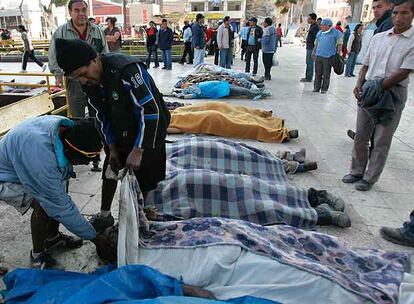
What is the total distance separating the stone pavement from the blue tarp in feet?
1.25

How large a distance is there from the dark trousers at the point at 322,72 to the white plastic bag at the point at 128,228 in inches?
278

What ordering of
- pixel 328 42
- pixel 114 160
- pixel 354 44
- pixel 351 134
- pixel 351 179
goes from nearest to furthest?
1. pixel 114 160
2. pixel 351 179
3. pixel 351 134
4. pixel 328 42
5. pixel 354 44

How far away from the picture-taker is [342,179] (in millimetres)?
3777

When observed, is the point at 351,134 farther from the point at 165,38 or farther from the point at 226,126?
the point at 165,38

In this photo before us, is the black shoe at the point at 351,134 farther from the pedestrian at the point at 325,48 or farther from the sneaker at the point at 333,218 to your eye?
the pedestrian at the point at 325,48

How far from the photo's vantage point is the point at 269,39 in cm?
949

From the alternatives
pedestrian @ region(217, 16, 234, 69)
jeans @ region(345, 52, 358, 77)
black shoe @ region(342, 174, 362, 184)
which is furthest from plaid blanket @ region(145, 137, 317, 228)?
jeans @ region(345, 52, 358, 77)

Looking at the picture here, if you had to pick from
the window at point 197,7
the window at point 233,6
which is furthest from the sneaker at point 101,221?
the window at point 197,7

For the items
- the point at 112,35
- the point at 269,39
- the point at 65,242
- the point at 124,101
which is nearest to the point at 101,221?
the point at 65,242

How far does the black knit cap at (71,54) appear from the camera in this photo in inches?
75.1

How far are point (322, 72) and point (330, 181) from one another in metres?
5.32

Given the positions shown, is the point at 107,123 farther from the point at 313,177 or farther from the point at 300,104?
the point at 300,104

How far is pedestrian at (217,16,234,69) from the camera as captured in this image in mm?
10539

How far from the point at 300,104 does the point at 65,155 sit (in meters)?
6.01
